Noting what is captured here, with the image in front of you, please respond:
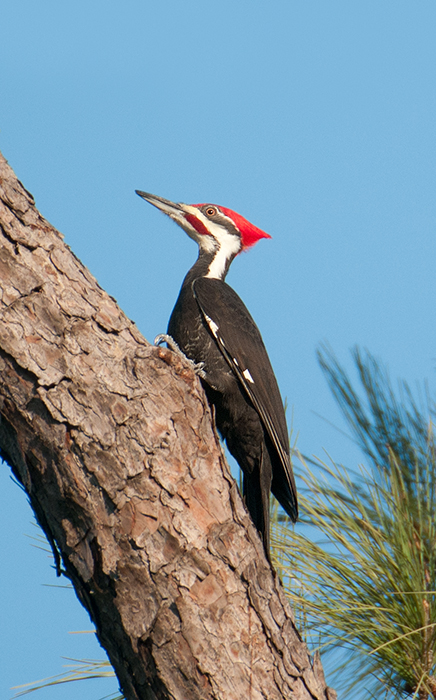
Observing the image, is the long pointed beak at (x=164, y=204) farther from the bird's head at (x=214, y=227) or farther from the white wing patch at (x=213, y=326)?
the white wing patch at (x=213, y=326)

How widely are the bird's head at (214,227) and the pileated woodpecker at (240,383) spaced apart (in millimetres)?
493

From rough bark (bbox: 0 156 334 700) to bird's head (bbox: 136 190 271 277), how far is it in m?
1.63

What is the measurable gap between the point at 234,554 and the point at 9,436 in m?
0.62

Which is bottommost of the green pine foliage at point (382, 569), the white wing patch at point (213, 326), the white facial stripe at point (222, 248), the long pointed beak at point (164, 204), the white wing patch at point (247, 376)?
the green pine foliage at point (382, 569)

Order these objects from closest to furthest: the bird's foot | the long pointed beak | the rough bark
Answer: the rough bark → the bird's foot → the long pointed beak

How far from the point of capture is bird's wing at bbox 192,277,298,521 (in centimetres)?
258

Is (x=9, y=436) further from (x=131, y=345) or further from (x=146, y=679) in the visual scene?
(x=146, y=679)

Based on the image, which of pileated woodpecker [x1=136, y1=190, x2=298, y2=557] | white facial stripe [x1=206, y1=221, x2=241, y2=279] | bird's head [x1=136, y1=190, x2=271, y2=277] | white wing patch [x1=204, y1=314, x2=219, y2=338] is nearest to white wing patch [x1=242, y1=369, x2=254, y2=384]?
pileated woodpecker [x1=136, y1=190, x2=298, y2=557]

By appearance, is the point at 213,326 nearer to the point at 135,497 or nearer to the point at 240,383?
the point at 240,383

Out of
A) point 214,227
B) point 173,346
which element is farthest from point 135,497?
point 214,227

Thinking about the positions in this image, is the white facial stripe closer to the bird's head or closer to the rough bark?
the bird's head

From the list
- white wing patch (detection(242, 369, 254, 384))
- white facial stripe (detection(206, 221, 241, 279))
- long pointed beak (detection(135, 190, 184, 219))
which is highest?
long pointed beak (detection(135, 190, 184, 219))

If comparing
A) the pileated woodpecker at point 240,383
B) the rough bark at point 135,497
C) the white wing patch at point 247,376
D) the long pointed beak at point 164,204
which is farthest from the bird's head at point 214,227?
the rough bark at point 135,497

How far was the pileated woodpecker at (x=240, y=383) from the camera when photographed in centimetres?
260
